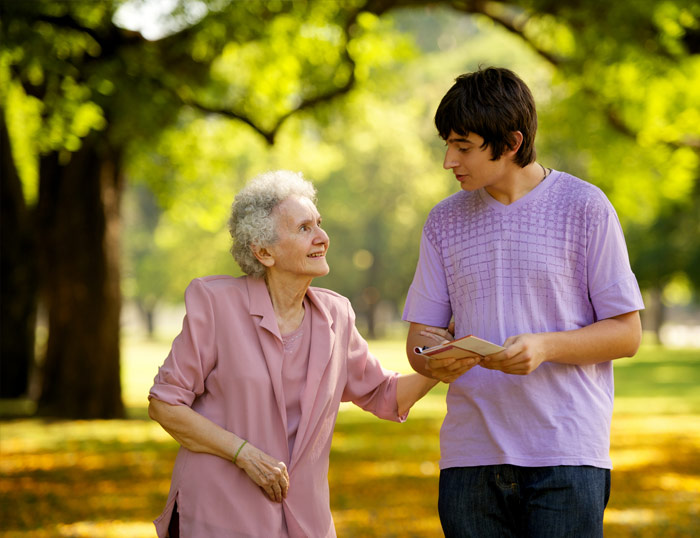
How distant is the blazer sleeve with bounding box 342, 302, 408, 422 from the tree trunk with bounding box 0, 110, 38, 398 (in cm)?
1624

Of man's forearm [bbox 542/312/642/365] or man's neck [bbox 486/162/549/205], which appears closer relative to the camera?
man's forearm [bbox 542/312/642/365]

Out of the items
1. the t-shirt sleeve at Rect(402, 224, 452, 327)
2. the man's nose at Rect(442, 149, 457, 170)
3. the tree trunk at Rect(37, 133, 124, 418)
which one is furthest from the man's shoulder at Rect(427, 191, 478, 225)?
the tree trunk at Rect(37, 133, 124, 418)

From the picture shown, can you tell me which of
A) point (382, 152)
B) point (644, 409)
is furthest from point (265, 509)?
point (382, 152)

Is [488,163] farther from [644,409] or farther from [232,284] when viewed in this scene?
[644,409]

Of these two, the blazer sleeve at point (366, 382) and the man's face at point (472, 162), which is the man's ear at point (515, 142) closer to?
the man's face at point (472, 162)

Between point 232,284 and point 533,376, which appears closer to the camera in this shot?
point 533,376

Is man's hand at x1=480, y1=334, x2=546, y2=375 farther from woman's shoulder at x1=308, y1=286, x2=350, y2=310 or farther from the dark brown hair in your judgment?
woman's shoulder at x1=308, y1=286, x2=350, y2=310

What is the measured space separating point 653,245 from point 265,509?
34555mm

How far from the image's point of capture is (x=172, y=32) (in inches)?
524

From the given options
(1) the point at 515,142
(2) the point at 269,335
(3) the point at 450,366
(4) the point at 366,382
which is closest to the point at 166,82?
(4) the point at 366,382

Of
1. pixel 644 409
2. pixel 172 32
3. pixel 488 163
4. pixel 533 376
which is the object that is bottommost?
pixel 644 409

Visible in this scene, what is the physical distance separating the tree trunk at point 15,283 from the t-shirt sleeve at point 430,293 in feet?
54.4

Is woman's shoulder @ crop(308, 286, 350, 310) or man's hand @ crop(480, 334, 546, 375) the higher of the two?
woman's shoulder @ crop(308, 286, 350, 310)

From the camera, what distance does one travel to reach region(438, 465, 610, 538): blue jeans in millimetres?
3297
